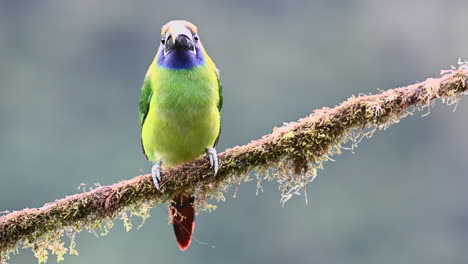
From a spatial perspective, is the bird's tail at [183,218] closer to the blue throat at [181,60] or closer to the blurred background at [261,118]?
the blue throat at [181,60]

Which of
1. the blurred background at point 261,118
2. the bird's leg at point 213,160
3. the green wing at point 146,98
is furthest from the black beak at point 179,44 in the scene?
the blurred background at point 261,118

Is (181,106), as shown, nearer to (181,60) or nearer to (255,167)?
(181,60)

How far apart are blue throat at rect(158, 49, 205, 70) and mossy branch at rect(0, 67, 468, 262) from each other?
56 cm

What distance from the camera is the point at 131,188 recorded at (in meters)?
3.04

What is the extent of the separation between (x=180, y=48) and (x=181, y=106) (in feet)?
0.83

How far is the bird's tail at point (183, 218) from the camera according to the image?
3.32m

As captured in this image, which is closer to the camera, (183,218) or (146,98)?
(183,218)

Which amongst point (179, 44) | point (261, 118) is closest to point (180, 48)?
point (179, 44)

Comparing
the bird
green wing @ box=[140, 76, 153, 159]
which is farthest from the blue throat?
green wing @ box=[140, 76, 153, 159]

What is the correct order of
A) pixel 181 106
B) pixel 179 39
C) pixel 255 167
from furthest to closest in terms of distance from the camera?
pixel 179 39, pixel 181 106, pixel 255 167

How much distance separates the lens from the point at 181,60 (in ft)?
11.5

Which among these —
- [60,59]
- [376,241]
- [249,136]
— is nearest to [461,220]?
[376,241]

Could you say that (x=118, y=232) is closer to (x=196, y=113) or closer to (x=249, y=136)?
(x=249, y=136)

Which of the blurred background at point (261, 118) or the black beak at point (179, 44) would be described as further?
the blurred background at point (261, 118)
